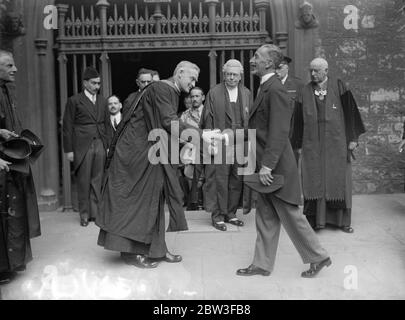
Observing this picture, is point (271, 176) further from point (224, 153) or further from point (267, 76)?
point (224, 153)

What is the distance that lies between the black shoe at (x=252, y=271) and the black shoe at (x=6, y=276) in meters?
1.82

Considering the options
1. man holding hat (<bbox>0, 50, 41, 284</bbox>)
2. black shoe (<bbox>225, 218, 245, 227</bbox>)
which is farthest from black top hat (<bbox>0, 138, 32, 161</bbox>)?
black shoe (<bbox>225, 218, 245, 227</bbox>)

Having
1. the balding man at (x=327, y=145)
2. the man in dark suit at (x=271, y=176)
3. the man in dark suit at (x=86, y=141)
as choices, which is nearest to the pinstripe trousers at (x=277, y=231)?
the man in dark suit at (x=271, y=176)

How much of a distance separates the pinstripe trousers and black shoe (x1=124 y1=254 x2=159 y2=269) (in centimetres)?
89

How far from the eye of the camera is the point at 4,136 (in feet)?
13.9

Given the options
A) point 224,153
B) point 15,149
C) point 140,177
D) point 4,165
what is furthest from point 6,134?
point 224,153

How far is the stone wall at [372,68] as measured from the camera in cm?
720

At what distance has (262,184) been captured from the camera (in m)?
4.20

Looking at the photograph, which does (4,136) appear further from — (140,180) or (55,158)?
(55,158)

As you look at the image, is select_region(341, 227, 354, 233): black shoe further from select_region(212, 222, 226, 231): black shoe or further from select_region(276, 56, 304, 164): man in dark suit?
select_region(212, 222, 226, 231): black shoe

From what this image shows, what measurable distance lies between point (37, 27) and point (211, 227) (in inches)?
136

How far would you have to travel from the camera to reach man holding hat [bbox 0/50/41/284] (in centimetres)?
424

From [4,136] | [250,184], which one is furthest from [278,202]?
[4,136]

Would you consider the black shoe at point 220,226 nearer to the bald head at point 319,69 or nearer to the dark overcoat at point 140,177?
the dark overcoat at point 140,177
